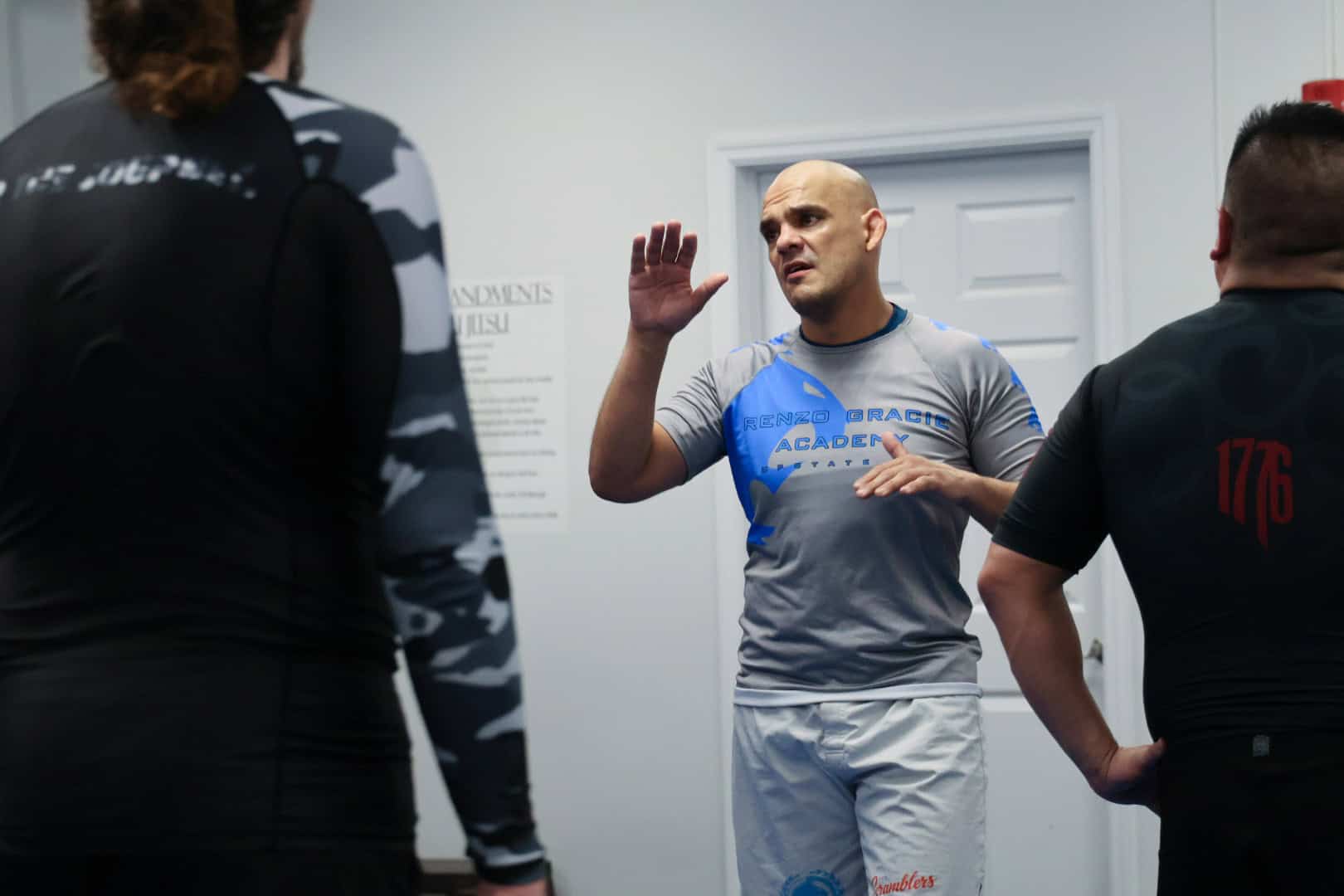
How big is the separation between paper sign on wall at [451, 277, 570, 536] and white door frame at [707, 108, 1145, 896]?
0.43m

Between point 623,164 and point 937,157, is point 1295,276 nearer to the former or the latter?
point 937,157

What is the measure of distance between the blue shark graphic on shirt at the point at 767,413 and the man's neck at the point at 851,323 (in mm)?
76

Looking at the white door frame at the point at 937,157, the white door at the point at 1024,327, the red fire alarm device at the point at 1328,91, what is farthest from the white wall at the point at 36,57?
the red fire alarm device at the point at 1328,91

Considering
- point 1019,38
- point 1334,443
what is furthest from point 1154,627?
point 1019,38

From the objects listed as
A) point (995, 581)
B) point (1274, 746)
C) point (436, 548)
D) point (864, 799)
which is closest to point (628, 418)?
point (864, 799)

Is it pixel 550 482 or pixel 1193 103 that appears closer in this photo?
pixel 1193 103

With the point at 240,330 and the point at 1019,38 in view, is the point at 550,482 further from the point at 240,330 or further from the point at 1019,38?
the point at 240,330

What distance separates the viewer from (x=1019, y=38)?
3377 mm

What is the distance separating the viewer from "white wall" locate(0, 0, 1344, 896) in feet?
11.2

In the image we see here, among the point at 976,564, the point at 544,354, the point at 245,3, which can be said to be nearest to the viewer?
the point at 245,3

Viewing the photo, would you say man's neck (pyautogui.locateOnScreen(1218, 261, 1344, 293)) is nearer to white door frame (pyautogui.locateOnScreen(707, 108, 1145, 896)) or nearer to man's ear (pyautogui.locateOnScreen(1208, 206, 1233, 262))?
man's ear (pyautogui.locateOnScreen(1208, 206, 1233, 262))

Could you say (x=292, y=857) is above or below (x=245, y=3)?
below

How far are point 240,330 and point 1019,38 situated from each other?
9.15 ft

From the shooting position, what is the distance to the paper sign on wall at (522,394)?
369 centimetres
